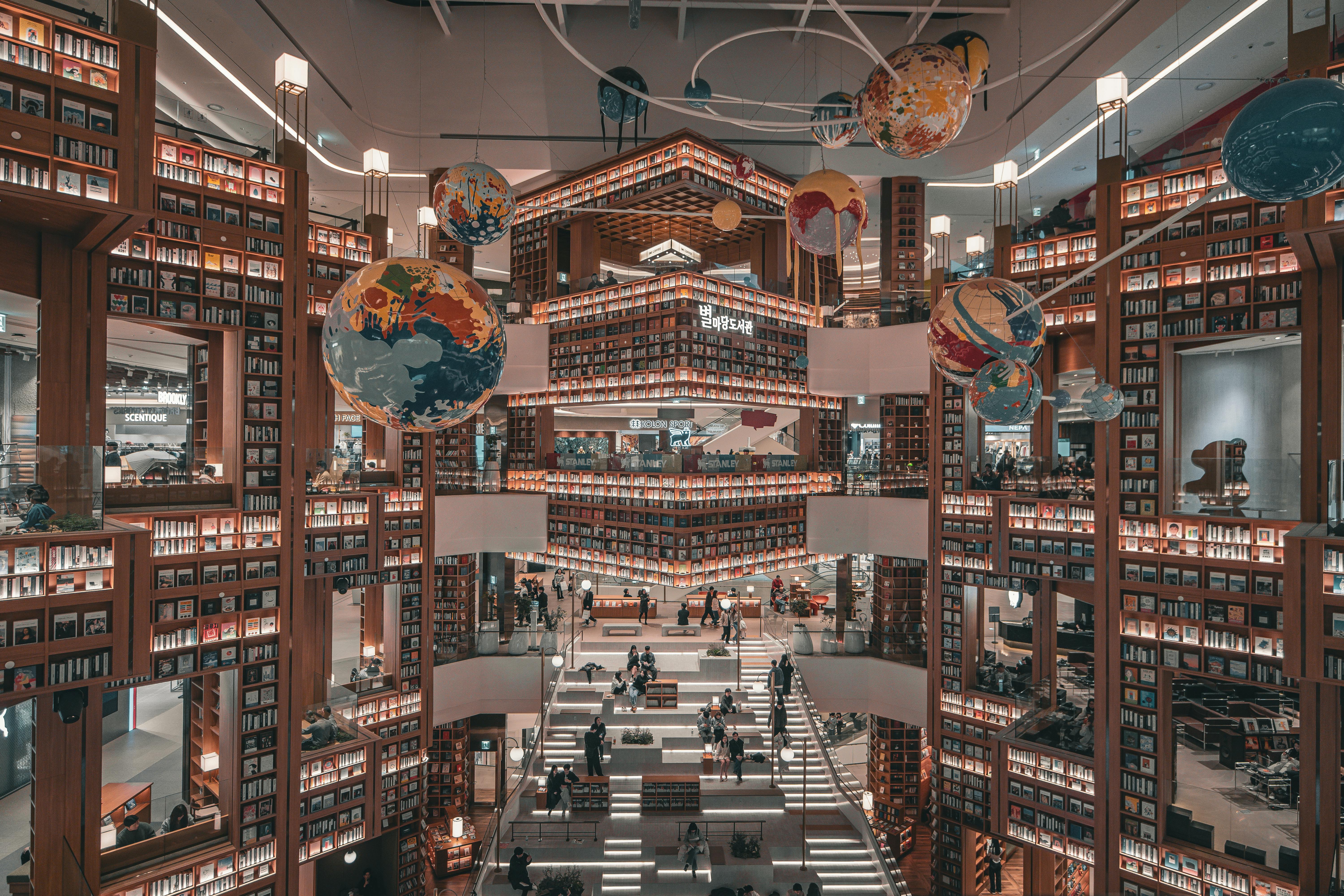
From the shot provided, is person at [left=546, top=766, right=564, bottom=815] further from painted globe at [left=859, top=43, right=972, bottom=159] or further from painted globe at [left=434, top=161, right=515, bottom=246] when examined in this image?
painted globe at [left=859, top=43, right=972, bottom=159]

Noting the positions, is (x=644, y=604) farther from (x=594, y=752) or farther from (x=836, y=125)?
(x=836, y=125)

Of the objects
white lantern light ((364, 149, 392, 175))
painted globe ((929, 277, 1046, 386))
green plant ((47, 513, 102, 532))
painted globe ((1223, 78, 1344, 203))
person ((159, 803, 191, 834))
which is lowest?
person ((159, 803, 191, 834))

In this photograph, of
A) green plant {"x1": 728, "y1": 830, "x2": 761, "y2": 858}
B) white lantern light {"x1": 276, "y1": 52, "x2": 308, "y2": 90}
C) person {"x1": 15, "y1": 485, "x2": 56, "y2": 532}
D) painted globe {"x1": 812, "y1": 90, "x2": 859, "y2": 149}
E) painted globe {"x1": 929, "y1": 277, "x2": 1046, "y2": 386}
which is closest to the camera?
painted globe {"x1": 929, "y1": 277, "x2": 1046, "y2": 386}

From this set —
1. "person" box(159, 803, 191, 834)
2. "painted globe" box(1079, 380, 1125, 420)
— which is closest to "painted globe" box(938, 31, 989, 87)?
"painted globe" box(1079, 380, 1125, 420)

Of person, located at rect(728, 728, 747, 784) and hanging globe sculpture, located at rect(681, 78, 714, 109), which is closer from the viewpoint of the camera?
hanging globe sculpture, located at rect(681, 78, 714, 109)

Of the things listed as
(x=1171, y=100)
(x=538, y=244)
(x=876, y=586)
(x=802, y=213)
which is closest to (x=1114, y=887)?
(x=876, y=586)

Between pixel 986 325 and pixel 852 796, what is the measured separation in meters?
8.98

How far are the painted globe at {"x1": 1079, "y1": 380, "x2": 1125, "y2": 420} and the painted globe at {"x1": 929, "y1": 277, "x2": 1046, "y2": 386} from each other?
11.4 feet

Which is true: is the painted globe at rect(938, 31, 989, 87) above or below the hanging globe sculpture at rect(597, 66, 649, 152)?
below

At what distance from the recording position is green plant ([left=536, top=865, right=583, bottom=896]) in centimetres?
820

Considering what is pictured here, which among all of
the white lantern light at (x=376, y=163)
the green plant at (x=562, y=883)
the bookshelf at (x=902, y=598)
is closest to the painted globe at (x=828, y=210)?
the green plant at (x=562, y=883)

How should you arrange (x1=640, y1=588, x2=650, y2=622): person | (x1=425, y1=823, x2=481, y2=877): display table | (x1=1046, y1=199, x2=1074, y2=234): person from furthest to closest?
(x1=640, y1=588, x2=650, y2=622): person, (x1=425, y1=823, x2=481, y2=877): display table, (x1=1046, y1=199, x2=1074, y2=234): person

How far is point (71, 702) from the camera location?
256 inches

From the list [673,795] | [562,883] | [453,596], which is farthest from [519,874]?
[453,596]
